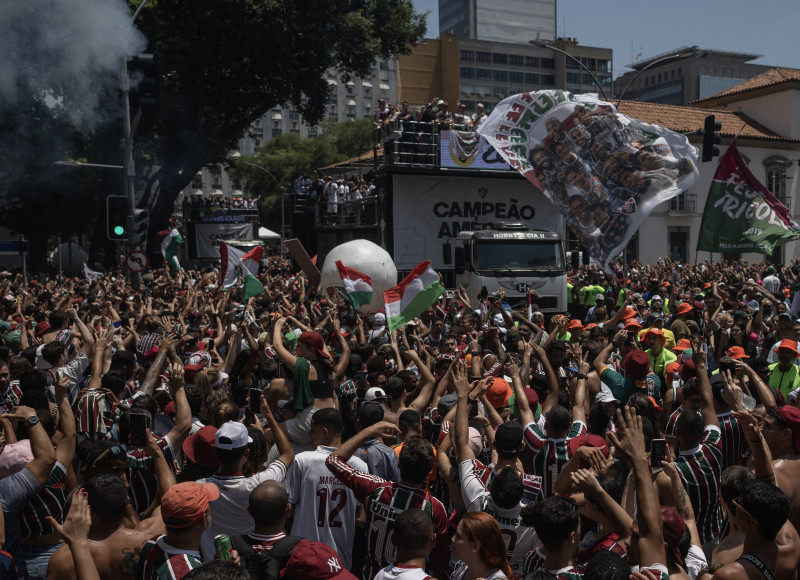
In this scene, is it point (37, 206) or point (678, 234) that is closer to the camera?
point (37, 206)

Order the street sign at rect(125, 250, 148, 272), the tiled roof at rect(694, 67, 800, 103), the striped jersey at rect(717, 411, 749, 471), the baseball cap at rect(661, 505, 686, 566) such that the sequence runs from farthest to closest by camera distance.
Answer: the tiled roof at rect(694, 67, 800, 103) → the street sign at rect(125, 250, 148, 272) → the striped jersey at rect(717, 411, 749, 471) → the baseball cap at rect(661, 505, 686, 566)

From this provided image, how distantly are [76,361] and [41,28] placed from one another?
20.6 m

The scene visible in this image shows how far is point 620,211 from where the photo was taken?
10.7 metres

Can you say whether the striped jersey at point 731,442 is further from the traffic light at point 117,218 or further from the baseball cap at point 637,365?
the traffic light at point 117,218

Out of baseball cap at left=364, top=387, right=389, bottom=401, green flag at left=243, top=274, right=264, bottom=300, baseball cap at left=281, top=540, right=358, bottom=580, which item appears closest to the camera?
baseball cap at left=281, top=540, right=358, bottom=580

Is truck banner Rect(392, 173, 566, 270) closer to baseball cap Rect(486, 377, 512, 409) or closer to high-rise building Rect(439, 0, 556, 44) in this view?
baseball cap Rect(486, 377, 512, 409)

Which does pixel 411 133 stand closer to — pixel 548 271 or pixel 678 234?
pixel 548 271

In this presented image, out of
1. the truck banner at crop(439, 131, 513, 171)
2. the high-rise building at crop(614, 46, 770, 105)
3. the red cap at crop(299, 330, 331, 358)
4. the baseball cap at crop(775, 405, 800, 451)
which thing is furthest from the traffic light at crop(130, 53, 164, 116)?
the high-rise building at crop(614, 46, 770, 105)

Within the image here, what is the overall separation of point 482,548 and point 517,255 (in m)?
14.3

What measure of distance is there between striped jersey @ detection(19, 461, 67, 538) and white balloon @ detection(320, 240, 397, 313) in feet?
33.5

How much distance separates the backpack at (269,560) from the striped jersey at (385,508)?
0.77 m

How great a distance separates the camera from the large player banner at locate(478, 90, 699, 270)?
420 inches

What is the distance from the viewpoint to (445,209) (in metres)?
24.5

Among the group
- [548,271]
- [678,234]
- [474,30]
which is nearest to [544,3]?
[474,30]
